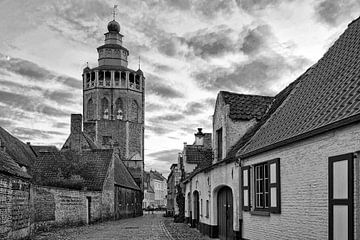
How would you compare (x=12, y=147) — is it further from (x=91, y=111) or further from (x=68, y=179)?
(x=91, y=111)

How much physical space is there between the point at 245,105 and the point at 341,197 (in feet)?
34.1

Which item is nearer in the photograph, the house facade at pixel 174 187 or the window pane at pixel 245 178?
the window pane at pixel 245 178

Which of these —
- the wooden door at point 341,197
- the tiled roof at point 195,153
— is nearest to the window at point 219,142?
the wooden door at point 341,197

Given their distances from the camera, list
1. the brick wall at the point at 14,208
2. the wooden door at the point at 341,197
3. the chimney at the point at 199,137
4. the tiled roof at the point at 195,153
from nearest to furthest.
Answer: the wooden door at the point at 341,197 → the brick wall at the point at 14,208 → the tiled roof at the point at 195,153 → the chimney at the point at 199,137

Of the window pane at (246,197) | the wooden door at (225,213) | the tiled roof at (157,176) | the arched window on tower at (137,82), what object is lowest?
the tiled roof at (157,176)

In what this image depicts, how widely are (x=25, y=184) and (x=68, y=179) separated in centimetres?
1538

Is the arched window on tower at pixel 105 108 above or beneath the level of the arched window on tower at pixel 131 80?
beneath

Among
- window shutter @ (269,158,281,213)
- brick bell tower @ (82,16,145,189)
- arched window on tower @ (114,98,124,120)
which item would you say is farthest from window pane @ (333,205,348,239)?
arched window on tower @ (114,98,124,120)

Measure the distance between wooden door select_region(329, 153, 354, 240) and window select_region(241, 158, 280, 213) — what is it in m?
2.97

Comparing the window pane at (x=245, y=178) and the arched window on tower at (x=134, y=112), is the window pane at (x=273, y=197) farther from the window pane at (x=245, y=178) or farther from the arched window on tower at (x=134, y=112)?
the arched window on tower at (x=134, y=112)

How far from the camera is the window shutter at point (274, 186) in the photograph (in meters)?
12.0

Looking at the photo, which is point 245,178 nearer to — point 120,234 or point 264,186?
point 264,186

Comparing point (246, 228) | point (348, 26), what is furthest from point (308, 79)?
point (246, 228)

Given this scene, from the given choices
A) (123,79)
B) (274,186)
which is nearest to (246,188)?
(274,186)
